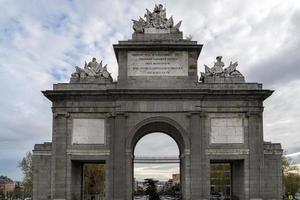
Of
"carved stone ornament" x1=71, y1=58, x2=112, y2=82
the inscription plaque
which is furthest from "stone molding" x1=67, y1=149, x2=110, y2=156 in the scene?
"carved stone ornament" x1=71, y1=58, x2=112, y2=82

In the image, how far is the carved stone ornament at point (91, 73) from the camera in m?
33.0

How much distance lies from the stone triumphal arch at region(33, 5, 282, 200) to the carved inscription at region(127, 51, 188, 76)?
0.23 feet

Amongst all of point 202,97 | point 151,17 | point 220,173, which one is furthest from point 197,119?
point 220,173

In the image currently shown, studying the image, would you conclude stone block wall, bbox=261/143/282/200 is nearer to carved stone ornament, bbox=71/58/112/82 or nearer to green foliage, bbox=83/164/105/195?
carved stone ornament, bbox=71/58/112/82

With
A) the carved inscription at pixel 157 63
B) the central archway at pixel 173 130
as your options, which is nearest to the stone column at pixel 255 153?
the central archway at pixel 173 130

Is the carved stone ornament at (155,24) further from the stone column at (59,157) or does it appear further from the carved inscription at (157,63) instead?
the stone column at (59,157)

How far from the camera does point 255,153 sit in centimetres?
3203

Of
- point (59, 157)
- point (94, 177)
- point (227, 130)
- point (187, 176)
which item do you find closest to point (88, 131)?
point (59, 157)

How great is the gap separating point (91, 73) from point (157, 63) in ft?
15.8

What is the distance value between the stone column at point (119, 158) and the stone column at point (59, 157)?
354 centimetres

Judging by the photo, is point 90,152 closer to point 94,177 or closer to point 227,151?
point 227,151

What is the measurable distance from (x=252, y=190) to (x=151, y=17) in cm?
1428

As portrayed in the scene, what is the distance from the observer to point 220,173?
62.5 meters

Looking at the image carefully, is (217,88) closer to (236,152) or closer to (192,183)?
(236,152)
